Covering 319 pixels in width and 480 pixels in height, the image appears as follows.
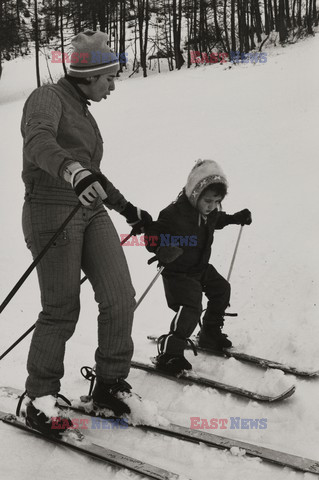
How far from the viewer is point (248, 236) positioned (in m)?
6.17

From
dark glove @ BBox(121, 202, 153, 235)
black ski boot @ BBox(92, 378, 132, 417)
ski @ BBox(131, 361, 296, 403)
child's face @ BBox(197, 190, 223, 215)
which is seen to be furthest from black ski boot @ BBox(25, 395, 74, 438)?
child's face @ BBox(197, 190, 223, 215)

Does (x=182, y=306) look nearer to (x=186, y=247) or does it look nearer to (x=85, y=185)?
(x=186, y=247)

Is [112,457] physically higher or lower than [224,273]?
lower

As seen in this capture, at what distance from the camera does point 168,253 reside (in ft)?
11.2

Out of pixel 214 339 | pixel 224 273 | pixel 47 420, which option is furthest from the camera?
pixel 224 273

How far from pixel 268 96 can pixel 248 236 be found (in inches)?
335

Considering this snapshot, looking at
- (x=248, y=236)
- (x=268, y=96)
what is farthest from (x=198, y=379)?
(x=268, y=96)

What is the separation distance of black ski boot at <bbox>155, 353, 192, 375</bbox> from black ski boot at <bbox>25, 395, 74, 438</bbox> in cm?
97

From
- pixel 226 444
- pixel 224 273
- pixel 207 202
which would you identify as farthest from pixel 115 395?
pixel 224 273

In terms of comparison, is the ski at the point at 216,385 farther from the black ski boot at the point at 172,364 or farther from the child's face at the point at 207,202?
the child's face at the point at 207,202

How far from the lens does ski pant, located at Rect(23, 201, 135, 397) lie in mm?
2570

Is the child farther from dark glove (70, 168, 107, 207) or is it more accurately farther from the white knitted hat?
dark glove (70, 168, 107, 207)

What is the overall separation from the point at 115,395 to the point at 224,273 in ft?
9.74

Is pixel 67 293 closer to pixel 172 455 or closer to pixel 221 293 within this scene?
pixel 172 455
